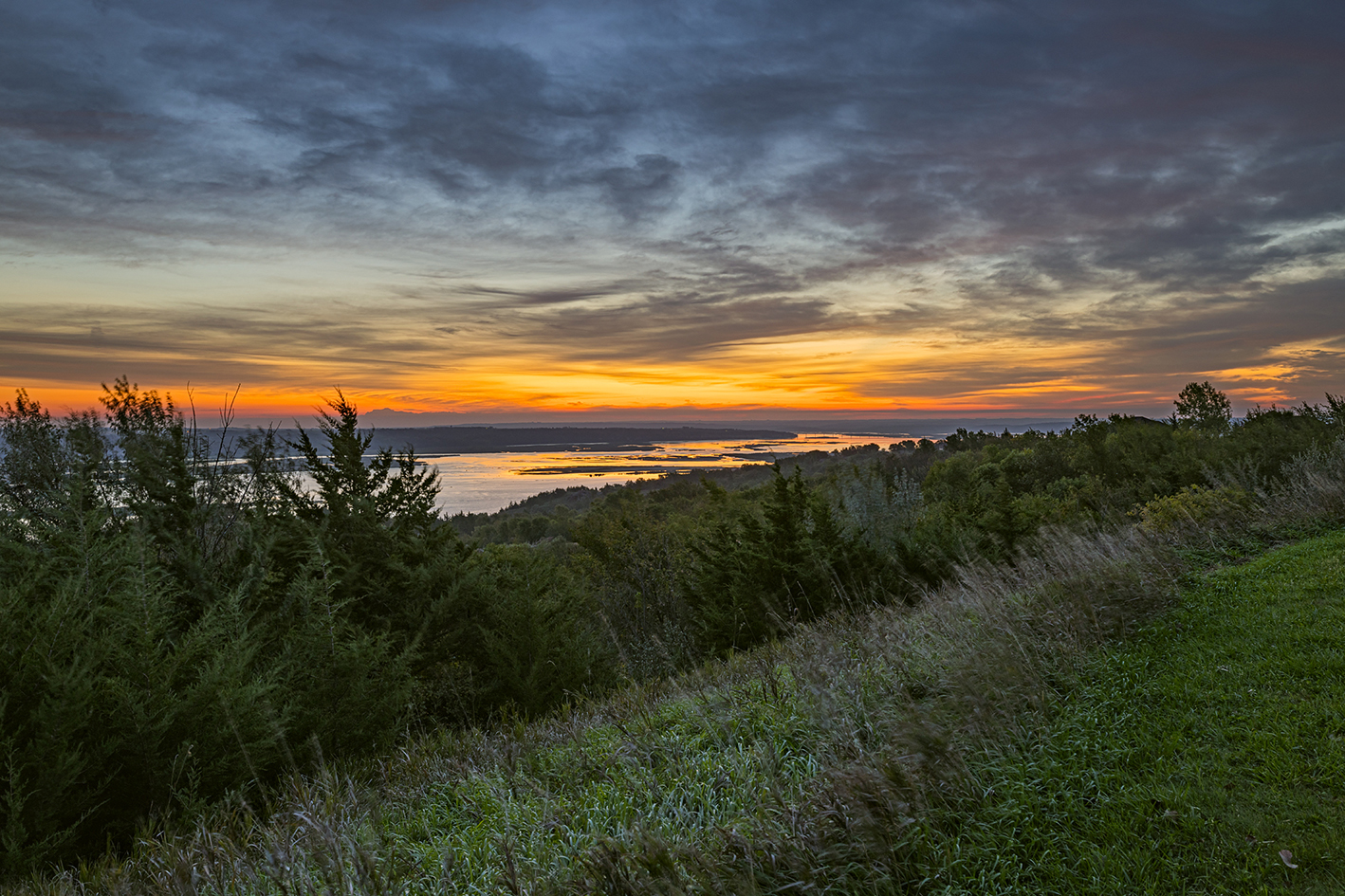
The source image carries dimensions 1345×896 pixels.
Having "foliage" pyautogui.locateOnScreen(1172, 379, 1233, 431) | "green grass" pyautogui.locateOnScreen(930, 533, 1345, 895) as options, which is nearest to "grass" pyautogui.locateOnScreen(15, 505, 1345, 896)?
"green grass" pyautogui.locateOnScreen(930, 533, 1345, 895)

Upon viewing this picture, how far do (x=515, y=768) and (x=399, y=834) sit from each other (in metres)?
1.30

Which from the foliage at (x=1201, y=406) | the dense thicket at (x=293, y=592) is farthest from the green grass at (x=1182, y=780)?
the foliage at (x=1201, y=406)

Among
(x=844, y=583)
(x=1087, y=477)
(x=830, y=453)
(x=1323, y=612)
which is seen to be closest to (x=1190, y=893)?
(x=1323, y=612)

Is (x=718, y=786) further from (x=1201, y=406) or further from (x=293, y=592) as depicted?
(x=1201, y=406)

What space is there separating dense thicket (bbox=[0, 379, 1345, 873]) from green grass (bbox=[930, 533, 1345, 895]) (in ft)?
17.0

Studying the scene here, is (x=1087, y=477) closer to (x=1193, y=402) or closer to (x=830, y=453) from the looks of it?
(x=1193, y=402)

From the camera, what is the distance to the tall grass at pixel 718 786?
4.05m

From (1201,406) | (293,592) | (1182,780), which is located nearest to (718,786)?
(1182,780)

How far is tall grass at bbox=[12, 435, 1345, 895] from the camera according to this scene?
4.05 meters

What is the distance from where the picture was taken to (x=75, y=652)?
21.9 ft

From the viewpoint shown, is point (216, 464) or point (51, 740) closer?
point (51, 740)

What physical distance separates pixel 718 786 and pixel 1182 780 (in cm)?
324

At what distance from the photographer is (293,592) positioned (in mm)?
11148

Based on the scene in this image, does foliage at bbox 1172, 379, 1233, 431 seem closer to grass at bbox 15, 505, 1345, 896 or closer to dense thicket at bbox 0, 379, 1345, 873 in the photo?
dense thicket at bbox 0, 379, 1345, 873
